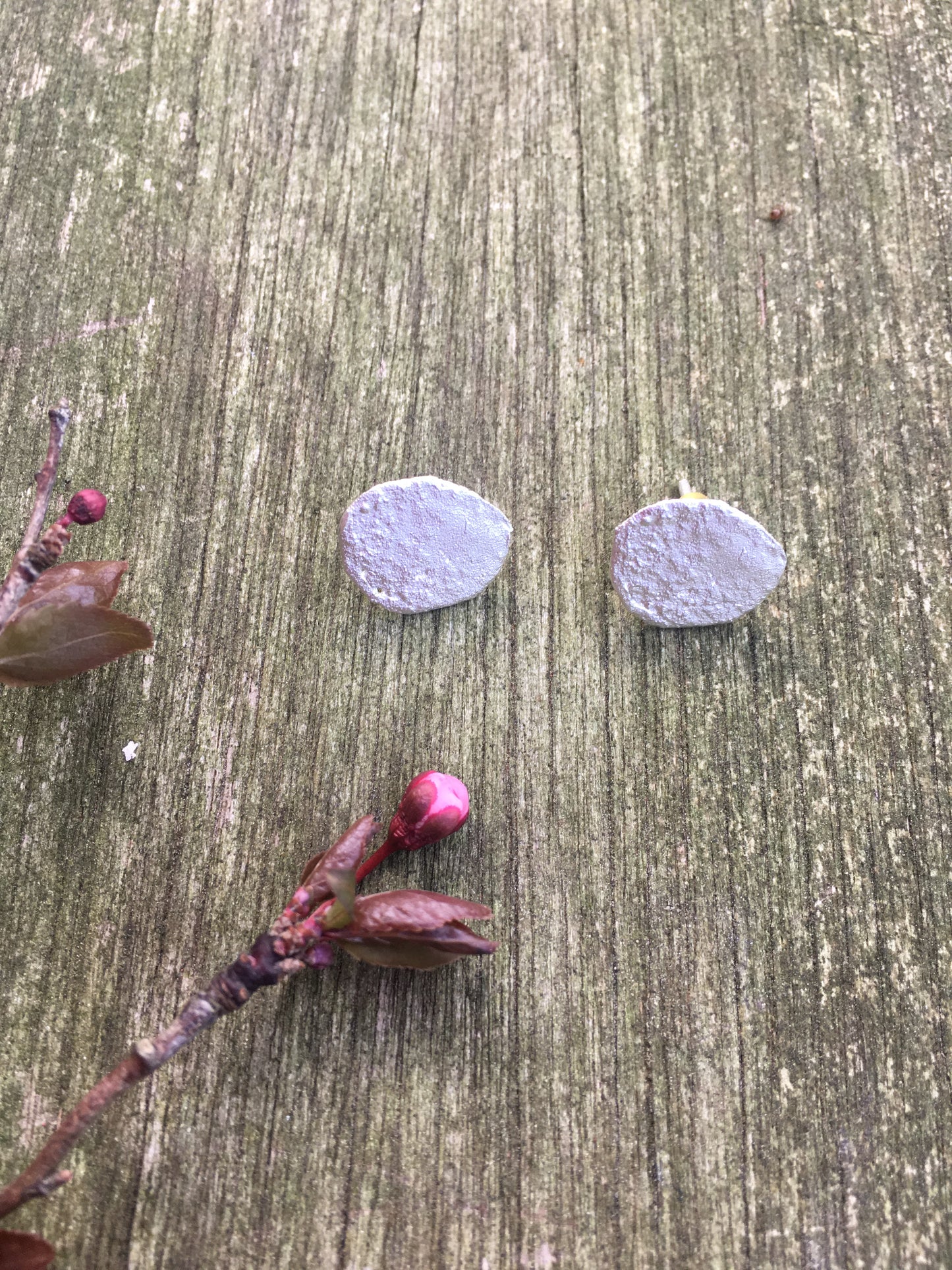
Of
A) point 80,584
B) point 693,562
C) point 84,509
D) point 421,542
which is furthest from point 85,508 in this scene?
point 693,562

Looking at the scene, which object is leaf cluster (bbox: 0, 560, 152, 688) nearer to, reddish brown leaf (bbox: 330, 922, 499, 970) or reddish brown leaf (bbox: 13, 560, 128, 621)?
reddish brown leaf (bbox: 13, 560, 128, 621)

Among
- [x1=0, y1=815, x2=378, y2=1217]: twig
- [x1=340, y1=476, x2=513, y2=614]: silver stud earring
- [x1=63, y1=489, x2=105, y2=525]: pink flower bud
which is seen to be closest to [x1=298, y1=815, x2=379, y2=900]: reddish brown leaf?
[x1=0, y1=815, x2=378, y2=1217]: twig

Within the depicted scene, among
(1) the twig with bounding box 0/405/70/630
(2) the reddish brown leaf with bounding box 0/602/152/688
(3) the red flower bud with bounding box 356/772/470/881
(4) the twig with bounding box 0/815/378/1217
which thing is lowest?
(3) the red flower bud with bounding box 356/772/470/881

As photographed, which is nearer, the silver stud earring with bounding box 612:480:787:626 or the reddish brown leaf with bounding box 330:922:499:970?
the reddish brown leaf with bounding box 330:922:499:970

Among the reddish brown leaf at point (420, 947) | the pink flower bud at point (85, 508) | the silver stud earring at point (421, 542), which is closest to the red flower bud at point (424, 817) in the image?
the reddish brown leaf at point (420, 947)

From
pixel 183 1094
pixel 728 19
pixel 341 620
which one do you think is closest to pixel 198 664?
pixel 341 620

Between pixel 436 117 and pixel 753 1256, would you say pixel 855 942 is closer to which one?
pixel 753 1256
